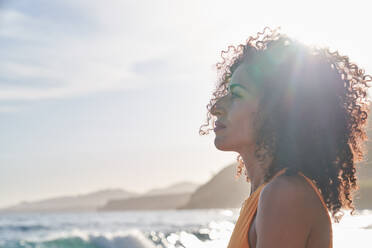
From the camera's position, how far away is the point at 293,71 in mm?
1688

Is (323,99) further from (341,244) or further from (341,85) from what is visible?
(341,244)

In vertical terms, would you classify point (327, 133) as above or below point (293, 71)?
below

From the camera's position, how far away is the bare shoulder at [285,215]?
1.30 meters

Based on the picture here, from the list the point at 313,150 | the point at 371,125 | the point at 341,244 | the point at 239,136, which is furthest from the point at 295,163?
the point at 341,244

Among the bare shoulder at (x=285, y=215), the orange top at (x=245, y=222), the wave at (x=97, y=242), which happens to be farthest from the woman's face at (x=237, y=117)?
the wave at (x=97, y=242)

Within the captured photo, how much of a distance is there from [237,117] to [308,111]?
0.22m

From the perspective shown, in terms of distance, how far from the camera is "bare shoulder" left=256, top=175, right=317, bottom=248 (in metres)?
1.30

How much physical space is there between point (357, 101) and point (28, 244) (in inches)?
735

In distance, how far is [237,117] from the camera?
173 centimetres

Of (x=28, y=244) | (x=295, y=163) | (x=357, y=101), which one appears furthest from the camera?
(x=28, y=244)

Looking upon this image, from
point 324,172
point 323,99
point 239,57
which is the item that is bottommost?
point 324,172

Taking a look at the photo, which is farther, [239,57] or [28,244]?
[28,244]

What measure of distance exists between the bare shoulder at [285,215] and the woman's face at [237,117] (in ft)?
1.14

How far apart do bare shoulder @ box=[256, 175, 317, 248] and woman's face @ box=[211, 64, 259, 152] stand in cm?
35
